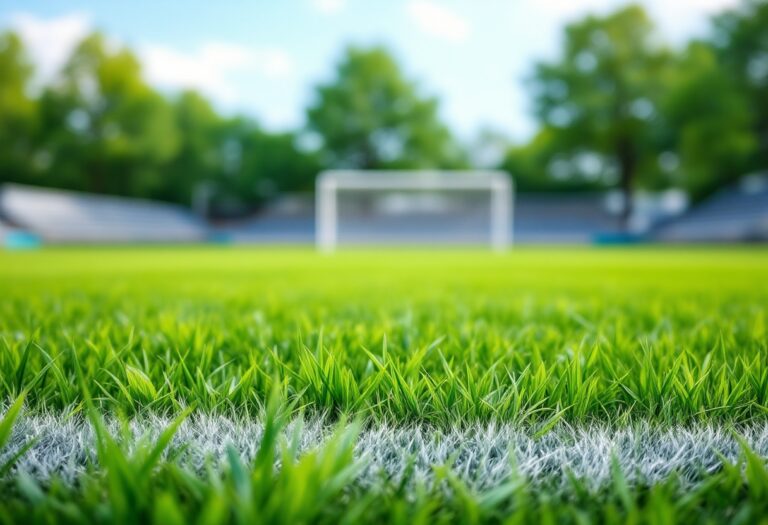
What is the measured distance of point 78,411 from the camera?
3.60ft

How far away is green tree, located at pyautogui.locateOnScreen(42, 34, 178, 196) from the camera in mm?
31969

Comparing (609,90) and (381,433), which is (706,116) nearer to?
(609,90)

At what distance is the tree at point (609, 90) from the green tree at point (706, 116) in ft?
10.7

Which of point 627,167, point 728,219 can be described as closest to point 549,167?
point 627,167

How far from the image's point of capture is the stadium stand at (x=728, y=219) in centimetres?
2211

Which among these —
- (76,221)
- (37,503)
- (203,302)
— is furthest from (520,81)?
(37,503)

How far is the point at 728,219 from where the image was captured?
2441 centimetres

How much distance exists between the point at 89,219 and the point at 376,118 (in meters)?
19.5

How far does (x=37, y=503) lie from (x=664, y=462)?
953 millimetres

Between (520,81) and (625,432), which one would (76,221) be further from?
(625,432)

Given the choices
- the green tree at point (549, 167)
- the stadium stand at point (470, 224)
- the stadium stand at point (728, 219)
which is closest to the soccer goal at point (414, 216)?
the stadium stand at point (470, 224)

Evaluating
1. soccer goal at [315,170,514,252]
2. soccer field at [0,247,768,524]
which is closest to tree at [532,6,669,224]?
soccer goal at [315,170,514,252]

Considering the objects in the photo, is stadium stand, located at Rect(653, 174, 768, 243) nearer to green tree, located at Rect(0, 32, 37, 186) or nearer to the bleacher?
the bleacher

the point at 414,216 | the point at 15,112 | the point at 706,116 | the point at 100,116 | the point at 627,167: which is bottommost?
the point at 414,216
